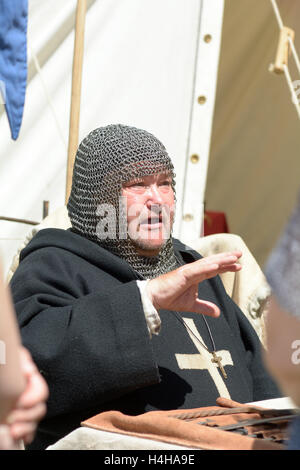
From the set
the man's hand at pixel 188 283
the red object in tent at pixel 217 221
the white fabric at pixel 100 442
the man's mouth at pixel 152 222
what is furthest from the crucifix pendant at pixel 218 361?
the red object in tent at pixel 217 221

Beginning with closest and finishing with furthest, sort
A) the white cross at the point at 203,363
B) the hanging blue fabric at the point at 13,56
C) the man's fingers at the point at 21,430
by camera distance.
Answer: the man's fingers at the point at 21,430 < the white cross at the point at 203,363 < the hanging blue fabric at the point at 13,56

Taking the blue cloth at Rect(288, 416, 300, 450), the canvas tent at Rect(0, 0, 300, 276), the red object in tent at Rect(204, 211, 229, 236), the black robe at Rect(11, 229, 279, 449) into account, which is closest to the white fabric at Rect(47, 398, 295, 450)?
the black robe at Rect(11, 229, 279, 449)

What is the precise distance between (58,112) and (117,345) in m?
2.40

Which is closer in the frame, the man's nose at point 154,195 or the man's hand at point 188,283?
the man's hand at point 188,283

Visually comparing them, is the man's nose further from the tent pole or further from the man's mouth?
the tent pole

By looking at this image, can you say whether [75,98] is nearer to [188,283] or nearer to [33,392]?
[188,283]

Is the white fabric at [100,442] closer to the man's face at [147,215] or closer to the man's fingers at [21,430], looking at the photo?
the man's fingers at [21,430]

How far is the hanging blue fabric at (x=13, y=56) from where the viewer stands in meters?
3.94

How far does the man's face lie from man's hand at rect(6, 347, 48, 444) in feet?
5.27

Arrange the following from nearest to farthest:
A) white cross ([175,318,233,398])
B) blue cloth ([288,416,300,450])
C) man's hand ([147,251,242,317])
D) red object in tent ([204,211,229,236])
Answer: blue cloth ([288,416,300,450])
man's hand ([147,251,242,317])
white cross ([175,318,233,398])
red object in tent ([204,211,229,236])

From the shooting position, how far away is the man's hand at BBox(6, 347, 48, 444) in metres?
1.27

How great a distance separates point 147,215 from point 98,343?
57 centimetres

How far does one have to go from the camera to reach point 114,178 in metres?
2.98
